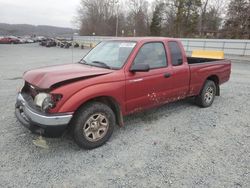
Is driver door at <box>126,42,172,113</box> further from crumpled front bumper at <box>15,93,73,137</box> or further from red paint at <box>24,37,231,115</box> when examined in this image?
crumpled front bumper at <box>15,93,73,137</box>

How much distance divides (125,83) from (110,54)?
33.2 inches

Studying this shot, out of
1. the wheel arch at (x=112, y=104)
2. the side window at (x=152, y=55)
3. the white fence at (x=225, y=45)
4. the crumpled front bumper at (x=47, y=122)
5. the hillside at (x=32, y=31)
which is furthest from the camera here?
the hillside at (x=32, y=31)

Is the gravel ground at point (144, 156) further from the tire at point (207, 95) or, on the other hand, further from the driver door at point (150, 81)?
the tire at point (207, 95)

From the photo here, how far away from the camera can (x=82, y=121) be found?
3377 millimetres

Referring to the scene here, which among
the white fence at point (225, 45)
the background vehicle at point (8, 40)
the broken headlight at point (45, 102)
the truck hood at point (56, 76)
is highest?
the background vehicle at point (8, 40)

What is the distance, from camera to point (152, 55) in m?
4.35

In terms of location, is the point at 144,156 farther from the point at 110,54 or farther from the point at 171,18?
the point at 171,18

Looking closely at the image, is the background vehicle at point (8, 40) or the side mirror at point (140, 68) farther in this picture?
the background vehicle at point (8, 40)

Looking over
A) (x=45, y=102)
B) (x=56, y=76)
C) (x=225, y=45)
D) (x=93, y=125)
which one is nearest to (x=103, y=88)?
(x=93, y=125)

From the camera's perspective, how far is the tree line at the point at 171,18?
94.5 ft

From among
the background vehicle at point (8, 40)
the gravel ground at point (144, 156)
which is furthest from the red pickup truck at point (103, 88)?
the background vehicle at point (8, 40)

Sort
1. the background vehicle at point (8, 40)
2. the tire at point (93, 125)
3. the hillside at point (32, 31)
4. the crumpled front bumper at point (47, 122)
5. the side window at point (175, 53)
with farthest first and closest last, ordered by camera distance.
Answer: the hillside at point (32, 31)
the background vehicle at point (8, 40)
the side window at point (175, 53)
the tire at point (93, 125)
the crumpled front bumper at point (47, 122)

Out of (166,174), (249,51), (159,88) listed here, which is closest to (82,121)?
(166,174)

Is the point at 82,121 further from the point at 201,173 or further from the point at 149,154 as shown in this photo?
the point at 201,173
